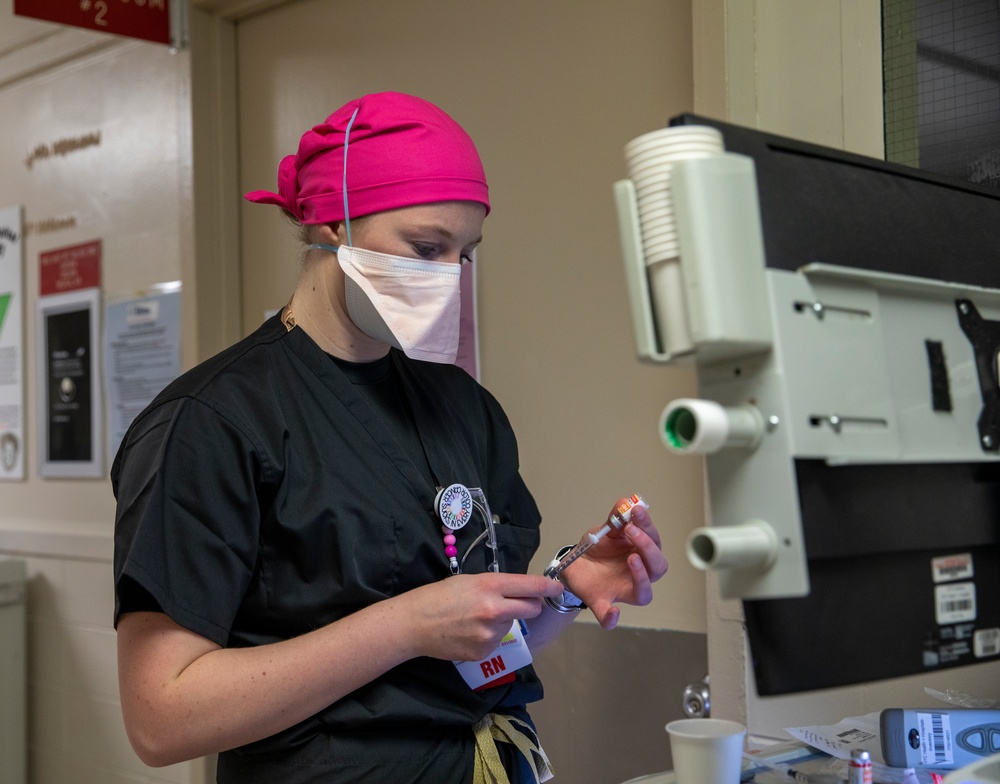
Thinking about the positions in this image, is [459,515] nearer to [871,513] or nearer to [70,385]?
[871,513]

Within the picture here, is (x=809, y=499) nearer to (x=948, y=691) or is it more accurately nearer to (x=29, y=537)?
(x=948, y=691)

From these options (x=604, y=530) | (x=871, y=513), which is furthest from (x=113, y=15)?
(x=871, y=513)

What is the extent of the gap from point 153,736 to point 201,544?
213 millimetres

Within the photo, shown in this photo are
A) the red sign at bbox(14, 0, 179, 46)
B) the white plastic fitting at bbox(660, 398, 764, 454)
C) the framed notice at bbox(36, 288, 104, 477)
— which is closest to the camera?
the white plastic fitting at bbox(660, 398, 764, 454)

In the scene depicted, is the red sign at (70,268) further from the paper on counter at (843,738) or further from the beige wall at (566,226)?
the paper on counter at (843,738)

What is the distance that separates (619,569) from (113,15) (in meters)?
2.00

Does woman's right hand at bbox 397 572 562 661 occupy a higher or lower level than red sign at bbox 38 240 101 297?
lower

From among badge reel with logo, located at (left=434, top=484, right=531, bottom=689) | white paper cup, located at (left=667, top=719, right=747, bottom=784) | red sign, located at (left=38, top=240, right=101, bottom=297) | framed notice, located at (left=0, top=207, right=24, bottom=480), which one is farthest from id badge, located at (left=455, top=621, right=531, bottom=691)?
framed notice, located at (left=0, top=207, right=24, bottom=480)

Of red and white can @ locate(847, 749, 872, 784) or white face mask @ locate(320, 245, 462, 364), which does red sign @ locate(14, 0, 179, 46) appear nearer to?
white face mask @ locate(320, 245, 462, 364)

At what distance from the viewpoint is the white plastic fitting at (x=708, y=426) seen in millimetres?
673

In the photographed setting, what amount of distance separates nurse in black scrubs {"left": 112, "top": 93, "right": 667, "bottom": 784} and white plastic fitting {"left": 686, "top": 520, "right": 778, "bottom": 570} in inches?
17.6

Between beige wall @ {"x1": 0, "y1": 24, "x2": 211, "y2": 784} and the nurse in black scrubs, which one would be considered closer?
the nurse in black scrubs

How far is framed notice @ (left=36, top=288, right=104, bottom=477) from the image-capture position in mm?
2992

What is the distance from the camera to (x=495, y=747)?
1274mm
